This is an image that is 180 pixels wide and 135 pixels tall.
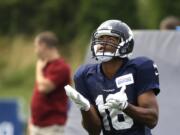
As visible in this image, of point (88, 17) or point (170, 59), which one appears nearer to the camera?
point (170, 59)

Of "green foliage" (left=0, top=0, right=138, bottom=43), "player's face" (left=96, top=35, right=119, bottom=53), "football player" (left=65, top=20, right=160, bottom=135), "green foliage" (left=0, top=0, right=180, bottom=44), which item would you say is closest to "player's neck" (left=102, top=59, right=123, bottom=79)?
"football player" (left=65, top=20, right=160, bottom=135)

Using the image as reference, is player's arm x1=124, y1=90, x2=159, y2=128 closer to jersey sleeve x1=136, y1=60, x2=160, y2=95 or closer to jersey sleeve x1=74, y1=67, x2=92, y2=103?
jersey sleeve x1=136, y1=60, x2=160, y2=95

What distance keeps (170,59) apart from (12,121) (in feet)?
13.0

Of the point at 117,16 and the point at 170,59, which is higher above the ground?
the point at 117,16

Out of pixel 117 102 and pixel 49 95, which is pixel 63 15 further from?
pixel 117 102

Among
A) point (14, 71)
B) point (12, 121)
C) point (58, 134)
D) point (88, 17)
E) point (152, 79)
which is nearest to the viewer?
point (152, 79)

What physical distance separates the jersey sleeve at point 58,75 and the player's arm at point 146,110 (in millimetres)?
3621

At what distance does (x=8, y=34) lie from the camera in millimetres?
30125

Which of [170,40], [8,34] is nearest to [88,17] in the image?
[8,34]

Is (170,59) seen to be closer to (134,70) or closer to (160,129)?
(160,129)

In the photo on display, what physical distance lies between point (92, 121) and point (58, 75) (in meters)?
3.57

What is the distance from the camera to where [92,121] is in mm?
6207

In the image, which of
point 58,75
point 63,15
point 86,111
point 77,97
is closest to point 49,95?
point 58,75

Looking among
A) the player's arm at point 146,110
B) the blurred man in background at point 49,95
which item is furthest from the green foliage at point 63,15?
the player's arm at point 146,110
